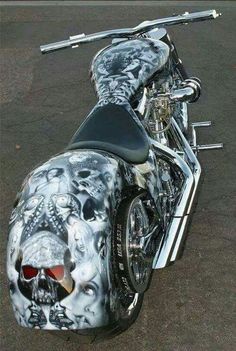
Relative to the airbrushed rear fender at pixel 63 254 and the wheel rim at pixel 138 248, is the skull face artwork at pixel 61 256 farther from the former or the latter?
the wheel rim at pixel 138 248

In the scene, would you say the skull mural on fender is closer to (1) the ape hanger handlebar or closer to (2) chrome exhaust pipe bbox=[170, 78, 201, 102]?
(2) chrome exhaust pipe bbox=[170, 78, 201, 102]

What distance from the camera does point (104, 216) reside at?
8.02ft

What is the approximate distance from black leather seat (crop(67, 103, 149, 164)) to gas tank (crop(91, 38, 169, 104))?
20 cm

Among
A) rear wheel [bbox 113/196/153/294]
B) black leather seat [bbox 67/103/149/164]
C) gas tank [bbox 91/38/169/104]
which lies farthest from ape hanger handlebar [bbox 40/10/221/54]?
rear wheel [bbox 113/196/153/294]

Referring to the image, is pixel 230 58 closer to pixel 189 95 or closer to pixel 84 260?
pixel 189 95

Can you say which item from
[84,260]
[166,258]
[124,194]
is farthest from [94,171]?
[166,258]

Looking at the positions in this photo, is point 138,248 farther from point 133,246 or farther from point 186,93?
point 186,93

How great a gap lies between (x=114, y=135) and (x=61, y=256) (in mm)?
851

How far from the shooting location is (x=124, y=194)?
2676mm

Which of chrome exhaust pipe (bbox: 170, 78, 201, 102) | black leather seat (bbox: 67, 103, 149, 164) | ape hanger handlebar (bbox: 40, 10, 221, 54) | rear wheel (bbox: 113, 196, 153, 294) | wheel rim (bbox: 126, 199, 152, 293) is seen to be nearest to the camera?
rear wheel (bbox: 113, 196, 153, 294)

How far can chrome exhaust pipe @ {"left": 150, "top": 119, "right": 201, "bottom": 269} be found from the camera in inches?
120

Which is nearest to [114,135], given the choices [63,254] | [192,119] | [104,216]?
[104,216]

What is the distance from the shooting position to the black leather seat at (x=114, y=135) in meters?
2.82

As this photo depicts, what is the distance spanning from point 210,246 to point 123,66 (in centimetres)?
135
